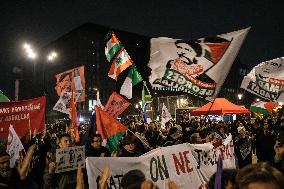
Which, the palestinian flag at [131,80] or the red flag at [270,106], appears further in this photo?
the red flag at [270,106]

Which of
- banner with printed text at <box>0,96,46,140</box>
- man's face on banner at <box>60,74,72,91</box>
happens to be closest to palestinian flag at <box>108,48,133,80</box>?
man's face on banner at <box>60,74,72,91</box>

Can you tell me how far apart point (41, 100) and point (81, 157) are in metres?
3.35

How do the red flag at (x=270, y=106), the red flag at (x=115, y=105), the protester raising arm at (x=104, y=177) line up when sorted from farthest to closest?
the red flag at (x=270, y=106) < the red flag at (x=115, y=105) < the protester raising arm at (x=104, y=177)

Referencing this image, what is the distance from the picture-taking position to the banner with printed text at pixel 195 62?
19.4 feet

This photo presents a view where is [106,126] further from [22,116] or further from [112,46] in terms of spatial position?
[112,46]

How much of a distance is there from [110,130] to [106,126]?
134mm

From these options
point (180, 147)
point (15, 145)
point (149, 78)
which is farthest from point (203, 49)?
point (15, 145)

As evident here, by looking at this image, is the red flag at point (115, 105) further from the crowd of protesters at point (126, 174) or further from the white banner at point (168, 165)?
the white banner at point (168, 165)

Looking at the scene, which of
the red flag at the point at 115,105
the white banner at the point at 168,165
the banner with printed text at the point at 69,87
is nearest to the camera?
the white banner at the point at 168,165

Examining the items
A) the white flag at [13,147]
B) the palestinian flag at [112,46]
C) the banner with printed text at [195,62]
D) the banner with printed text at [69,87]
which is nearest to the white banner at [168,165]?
the banner with printed text at [195,62]

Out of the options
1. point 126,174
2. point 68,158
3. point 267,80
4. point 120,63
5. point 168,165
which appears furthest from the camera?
point 120,63

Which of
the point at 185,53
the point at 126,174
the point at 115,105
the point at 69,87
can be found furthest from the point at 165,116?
the point at 126,174

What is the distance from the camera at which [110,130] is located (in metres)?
7.40

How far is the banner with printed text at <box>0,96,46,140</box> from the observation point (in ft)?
24.8
